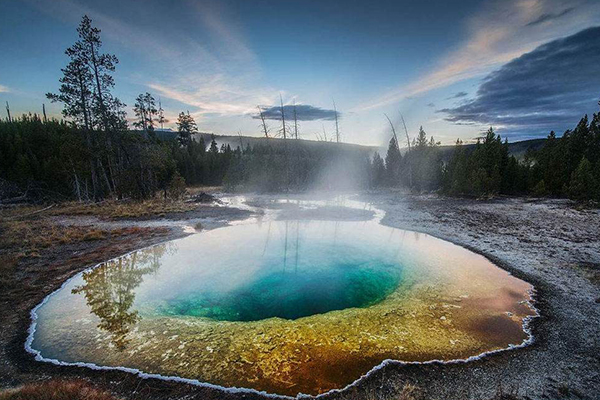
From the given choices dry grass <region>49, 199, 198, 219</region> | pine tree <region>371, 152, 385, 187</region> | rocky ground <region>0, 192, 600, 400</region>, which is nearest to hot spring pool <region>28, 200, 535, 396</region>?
rocky ground <region>0, 192, 600, 400</region>

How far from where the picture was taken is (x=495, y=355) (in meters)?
5.70

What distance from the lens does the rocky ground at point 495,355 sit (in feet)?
15.7

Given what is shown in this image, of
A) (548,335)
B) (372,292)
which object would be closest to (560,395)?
(548,335)

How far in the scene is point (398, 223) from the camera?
19.6 metres

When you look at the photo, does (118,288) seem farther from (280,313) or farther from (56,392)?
(280,313)

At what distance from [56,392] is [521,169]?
45.6 m

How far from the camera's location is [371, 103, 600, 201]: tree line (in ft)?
85.6

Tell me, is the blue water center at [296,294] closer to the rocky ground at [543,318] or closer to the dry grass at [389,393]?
the dry grass at [389,393]

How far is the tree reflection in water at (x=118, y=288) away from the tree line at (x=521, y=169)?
34890 millimetres

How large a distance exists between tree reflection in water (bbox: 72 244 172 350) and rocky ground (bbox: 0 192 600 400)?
3.14 feet

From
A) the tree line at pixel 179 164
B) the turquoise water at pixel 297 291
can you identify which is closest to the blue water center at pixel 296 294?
the turquoise water at pixel 297 291

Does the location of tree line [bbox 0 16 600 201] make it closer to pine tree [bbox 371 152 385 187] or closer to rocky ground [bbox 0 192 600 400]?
pine tree [bbox 371 152 385 187]

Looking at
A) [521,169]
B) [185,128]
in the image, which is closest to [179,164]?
[185,128]

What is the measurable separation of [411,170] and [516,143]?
18310 cm
